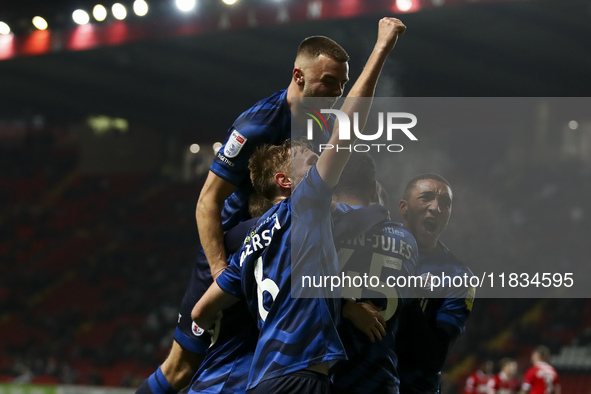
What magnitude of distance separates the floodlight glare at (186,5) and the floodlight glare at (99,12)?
1393 millimetres

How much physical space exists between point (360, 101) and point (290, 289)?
2.27 feet

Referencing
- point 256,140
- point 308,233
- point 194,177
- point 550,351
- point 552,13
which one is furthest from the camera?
point 194,177

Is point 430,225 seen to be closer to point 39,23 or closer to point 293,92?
point 293,92

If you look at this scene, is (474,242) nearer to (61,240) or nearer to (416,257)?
(416,257)

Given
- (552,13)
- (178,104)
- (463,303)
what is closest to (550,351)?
(552,13)

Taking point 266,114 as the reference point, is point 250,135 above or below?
below

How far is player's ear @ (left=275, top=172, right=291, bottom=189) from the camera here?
2959 mm

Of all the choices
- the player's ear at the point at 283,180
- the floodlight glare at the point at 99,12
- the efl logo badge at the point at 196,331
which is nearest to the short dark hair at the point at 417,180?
the player's ear at the point at 283,180

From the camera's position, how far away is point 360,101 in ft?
8.48

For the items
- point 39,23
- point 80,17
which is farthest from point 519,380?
point 39,23

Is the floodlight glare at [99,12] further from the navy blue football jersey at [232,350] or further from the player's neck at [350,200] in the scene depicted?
the player's neck at [350,200]

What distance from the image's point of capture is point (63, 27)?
14.6 m

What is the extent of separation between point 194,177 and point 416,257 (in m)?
20.6

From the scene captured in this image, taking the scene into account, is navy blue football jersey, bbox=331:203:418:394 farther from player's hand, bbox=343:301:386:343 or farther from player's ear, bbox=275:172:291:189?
player's ear, bbox=275:172:291:189
